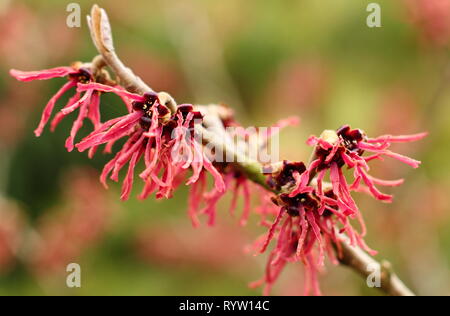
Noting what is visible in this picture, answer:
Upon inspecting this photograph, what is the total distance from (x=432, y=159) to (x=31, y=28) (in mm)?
2206

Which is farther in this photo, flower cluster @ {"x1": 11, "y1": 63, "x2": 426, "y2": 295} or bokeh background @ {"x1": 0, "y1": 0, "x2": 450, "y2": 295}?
bokeh background @ {"x1": 0, "y1": 0, "x2": 450, "y2": 295}

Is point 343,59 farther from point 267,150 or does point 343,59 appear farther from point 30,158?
point 267,150

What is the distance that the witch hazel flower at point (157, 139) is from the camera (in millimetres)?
609

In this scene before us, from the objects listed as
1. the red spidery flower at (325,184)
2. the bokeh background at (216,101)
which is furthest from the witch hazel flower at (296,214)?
the bokeh background at (216,101)

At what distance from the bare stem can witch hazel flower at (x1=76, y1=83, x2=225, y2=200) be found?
2cm

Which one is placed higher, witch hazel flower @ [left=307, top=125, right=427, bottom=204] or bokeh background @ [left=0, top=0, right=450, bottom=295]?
bokeh background @ [left=0, top=0, right=450, bottom=295]

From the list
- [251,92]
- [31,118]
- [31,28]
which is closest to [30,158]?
[31,118]

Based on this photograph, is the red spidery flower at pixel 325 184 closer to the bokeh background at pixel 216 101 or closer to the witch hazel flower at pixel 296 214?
the witch hazel flower at pixel 296 214

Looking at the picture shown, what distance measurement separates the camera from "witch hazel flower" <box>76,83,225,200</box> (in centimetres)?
61

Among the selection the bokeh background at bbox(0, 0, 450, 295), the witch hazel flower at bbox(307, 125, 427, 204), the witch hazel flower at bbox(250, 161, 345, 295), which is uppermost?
the bokeh background at bbox(0, 0, 450, 295)

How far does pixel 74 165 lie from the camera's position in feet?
10.6

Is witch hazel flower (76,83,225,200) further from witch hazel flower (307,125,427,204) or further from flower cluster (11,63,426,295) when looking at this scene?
witch hazel flower (307,125,427,204)

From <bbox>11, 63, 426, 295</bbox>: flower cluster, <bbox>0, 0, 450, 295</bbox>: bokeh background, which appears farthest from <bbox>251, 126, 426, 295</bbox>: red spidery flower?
<bbox>0, 0, 450, 295</bbox>: bokeh background

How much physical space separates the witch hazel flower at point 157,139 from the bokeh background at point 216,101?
3.90 ft
